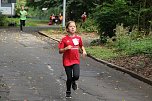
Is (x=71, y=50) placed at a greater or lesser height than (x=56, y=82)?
greater

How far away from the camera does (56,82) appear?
36.1 ft

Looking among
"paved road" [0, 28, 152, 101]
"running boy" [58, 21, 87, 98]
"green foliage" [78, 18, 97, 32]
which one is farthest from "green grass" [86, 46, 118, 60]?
"green foliage" [78, 18, 97, 32]

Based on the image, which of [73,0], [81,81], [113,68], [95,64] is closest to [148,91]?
[81,81]

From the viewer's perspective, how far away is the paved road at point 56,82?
9227 millimetres

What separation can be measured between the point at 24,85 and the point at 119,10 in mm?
11290

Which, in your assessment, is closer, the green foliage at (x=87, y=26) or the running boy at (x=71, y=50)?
the running boy at (x=71, y=50)

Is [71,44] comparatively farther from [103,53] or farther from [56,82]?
[103,53]

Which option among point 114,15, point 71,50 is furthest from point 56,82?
Answer: point 114,15

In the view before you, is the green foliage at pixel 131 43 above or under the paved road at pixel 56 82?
above

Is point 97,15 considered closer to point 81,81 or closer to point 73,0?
point 81,81

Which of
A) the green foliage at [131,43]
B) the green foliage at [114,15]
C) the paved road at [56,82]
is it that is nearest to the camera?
the paved road at [56,82]

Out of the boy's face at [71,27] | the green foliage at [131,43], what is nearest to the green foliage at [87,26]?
the green foliage at [131,43]

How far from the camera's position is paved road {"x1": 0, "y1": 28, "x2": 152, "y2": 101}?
923cm

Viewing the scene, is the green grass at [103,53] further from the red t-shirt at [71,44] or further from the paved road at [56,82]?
the red t-shirt at [71,44]
